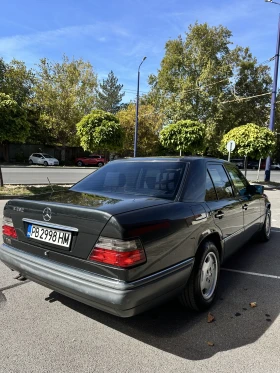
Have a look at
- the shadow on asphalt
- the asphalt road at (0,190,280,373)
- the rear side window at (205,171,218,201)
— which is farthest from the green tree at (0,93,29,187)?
the rear side window at (205,171,218,201)

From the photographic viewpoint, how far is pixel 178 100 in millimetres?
37250

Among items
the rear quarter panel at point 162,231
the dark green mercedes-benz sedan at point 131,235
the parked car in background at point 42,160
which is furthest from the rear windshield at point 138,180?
the parked car in background at point 42,160

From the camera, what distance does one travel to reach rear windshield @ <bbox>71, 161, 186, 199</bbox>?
315 centimetres

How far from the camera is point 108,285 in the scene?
2.29m

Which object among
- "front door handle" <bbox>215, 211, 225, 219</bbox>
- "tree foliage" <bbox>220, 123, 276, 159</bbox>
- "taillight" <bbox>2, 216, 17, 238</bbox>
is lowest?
A: "taillight" <bbox>2, 216, 17, 238</bbox>

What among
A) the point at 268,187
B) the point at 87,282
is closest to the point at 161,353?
the point at 87,282

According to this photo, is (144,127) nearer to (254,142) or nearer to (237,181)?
(254,142)

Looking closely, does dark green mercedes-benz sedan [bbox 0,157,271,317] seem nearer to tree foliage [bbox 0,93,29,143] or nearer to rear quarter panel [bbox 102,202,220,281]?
rear quarter panel [bbox 102,202,220,281]

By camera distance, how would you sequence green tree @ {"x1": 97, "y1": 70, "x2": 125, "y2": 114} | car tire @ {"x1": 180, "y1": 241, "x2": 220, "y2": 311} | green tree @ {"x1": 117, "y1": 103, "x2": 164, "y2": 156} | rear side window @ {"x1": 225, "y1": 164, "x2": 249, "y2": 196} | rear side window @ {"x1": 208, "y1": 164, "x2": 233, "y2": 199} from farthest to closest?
green tree @ {"x1": 97, "y1": 70, "x2": 125, "y2": 114} < green tree @ {"x1": 117, "y1": 103, "x2": 164, "y2": 156} < rear side window @ {"x1": 225, "y1": 164, "x2": 249, "y2": 196} < rear side window @ {"x1": 208, "y1": 164, "x2": 233, "y2": 199} < car tire @ {"x1": 180, "y1": 241, "x2": 220, "y2": 311}

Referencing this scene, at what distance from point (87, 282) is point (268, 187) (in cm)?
1700

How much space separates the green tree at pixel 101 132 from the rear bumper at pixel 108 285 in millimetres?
14771

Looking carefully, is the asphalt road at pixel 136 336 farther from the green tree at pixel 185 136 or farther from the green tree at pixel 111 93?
the green tree at pixel 111 93

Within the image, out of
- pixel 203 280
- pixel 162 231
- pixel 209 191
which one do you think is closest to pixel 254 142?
pixel 209 191

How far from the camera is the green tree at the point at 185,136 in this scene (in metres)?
19.7
